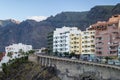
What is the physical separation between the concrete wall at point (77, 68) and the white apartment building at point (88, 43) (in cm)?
1959

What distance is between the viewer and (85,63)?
83.8m

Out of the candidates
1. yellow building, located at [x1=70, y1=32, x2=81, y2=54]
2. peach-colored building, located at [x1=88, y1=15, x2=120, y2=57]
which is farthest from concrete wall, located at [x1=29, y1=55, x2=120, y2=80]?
yellow building, located at [x1=70, y1=32, x2=81, y2=54]

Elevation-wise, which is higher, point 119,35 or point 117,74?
point 119,35

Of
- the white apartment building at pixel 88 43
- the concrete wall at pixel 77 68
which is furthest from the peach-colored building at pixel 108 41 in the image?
the concrete wall at pixel 77 68

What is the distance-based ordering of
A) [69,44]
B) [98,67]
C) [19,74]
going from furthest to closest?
[69,44], [19,74], [98,67]

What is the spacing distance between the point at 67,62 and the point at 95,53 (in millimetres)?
25238

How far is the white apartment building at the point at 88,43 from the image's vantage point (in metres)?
118

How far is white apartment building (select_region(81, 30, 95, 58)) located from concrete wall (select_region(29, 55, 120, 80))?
64.3 feet

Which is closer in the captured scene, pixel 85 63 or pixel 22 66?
pixel 85 63

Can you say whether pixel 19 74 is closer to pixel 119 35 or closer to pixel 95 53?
pixel 95 53

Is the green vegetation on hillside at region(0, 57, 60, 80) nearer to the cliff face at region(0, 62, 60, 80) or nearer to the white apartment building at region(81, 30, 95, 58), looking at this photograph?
the cliff face at region(0, 62, 60, 80)

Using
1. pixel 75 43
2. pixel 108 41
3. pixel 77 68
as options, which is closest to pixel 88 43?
pixel 75 43

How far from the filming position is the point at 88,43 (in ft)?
395

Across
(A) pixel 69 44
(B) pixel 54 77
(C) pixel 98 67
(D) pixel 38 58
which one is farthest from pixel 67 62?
(A) pixel 69 44
